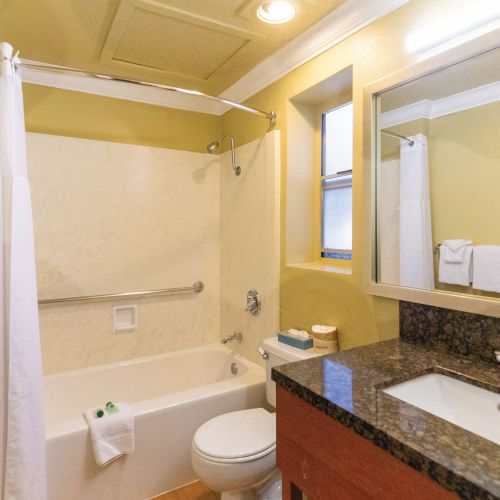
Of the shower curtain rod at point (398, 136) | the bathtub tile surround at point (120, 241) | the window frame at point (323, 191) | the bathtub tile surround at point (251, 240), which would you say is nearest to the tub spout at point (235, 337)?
the bathtub tile surround at point (251, 240)

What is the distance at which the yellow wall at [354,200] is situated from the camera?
143 centimetres

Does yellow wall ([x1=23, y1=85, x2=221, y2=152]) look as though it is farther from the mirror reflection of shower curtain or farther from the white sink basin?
the white sink basin

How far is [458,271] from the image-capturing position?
1.26 metres

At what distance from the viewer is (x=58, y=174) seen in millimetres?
2260

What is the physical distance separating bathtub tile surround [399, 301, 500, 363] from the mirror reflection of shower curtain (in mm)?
104

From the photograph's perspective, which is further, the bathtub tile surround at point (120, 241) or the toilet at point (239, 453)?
the bathtub tile surround at point (120, 241)

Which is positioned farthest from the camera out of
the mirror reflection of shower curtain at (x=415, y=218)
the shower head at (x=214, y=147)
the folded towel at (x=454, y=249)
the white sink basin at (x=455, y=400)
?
the shower head at (x=214, y=147)

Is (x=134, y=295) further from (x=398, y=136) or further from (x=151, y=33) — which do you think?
(x=398, y=136)

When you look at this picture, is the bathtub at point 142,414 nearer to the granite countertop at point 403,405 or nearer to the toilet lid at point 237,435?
the toilet lid at point 237,435

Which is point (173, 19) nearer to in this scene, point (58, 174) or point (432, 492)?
point (58, 174)

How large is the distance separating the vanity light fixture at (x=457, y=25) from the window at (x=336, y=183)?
61 cm

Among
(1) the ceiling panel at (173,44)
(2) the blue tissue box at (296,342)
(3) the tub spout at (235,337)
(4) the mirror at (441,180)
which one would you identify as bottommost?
(3) the tub spout at (235,337)

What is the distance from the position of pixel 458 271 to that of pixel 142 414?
4.94 ft

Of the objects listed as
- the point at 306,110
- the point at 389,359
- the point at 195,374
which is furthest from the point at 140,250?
the point at 389,359
